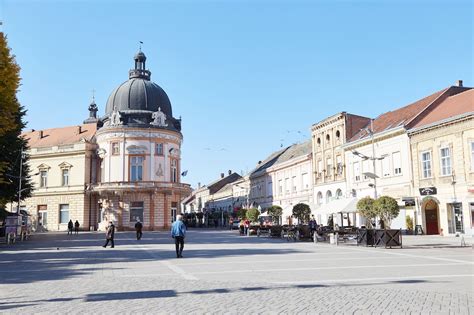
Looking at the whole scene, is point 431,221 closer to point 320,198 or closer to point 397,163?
point 397,163

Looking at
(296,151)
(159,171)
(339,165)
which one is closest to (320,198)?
(339,165)

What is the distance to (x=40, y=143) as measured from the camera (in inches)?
2452

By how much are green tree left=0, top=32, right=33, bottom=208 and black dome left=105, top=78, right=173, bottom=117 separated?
22163mm

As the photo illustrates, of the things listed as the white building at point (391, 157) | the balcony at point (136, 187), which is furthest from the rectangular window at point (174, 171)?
the white building at point (391, 157)

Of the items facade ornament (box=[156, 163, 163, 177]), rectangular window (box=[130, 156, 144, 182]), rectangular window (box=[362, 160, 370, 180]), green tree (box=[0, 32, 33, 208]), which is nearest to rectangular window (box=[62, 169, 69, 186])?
rectangular window (box=[130, 156, 144, 182])

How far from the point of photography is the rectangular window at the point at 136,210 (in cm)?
5266

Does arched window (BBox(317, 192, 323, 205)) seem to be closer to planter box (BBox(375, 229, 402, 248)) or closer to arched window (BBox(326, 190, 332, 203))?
arched window (BBox(326, 190, 332, 203))

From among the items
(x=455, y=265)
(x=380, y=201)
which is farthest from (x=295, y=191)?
(x=455, y=265)

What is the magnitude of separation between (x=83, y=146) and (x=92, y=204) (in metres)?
7.28

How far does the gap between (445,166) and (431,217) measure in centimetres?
391

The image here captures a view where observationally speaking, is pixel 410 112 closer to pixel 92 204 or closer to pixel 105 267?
pixel 105 267

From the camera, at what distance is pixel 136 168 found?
2120 inches

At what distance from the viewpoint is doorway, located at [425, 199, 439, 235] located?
1244 inches

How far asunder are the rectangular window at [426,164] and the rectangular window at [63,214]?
4263 cm
